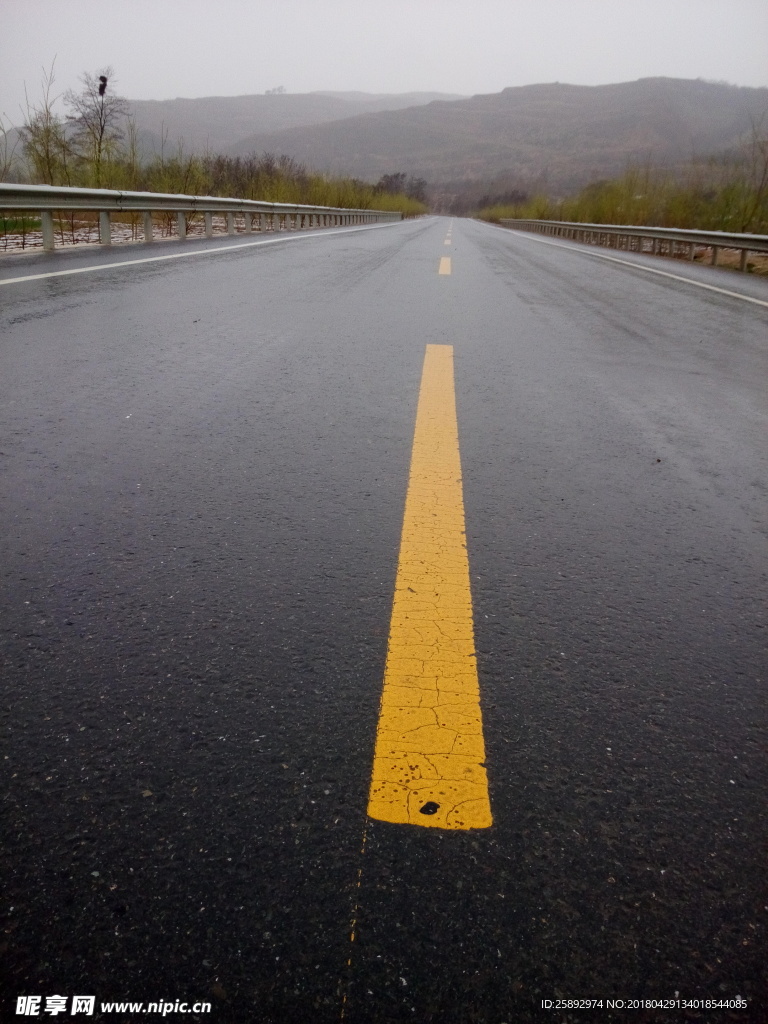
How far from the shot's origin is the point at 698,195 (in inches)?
909

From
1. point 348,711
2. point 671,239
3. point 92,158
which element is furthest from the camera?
point 671,239

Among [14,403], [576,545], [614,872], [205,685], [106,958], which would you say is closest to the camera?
[106,958]

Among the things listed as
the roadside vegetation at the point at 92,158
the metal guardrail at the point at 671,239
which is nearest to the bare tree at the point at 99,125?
the roadside vegetation at the point at 92,158

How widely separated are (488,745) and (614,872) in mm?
312

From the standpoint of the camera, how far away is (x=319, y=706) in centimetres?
146

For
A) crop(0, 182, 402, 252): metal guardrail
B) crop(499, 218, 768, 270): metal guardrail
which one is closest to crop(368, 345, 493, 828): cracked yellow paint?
crop(0, 182, 402, 252): metal guardrail

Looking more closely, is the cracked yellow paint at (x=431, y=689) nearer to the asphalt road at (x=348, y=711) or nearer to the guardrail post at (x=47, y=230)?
the asphalt road at (x=348, y=711)

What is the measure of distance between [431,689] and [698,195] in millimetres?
25692

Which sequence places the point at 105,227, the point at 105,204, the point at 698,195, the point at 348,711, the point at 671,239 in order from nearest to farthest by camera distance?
1. the point at 348,711
2. the point at 105,204
3. the point at 105,227
4. the point at 671,239
5. the point at 698,195

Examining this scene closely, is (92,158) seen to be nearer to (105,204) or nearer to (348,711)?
(105,204)

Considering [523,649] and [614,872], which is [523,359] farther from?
[614,872]

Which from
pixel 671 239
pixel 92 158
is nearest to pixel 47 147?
pixel 92 158

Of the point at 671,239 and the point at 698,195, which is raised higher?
the point at 698,195

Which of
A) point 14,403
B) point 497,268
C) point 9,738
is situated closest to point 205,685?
point 9,738
